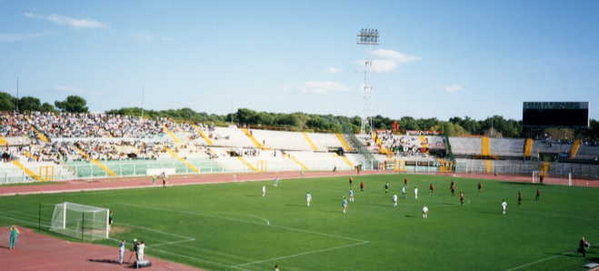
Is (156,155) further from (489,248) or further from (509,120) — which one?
(509,120)

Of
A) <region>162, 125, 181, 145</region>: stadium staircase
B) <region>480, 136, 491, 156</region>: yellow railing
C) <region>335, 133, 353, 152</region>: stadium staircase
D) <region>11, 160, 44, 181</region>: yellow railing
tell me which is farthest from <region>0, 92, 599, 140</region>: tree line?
<region>11, 160, 44, 181</region>: yellow railing

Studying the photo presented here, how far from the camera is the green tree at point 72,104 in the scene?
452 feet

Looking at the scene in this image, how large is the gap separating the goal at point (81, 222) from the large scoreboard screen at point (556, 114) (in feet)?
251

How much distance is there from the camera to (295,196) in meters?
51.8

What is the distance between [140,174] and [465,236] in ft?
146

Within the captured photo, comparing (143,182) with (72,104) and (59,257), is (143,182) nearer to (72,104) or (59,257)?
(59,257)

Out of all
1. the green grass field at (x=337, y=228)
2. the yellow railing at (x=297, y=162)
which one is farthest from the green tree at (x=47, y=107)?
the green grass field at (x=337, y=228)

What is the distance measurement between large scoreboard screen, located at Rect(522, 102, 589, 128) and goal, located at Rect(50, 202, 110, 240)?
76577 mm

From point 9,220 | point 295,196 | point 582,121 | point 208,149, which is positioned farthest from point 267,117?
point 9,220

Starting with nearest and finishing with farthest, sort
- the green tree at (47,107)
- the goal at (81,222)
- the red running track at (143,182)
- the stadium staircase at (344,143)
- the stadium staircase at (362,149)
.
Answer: the goal at (81,222)
the red running track at (143,182)
the stadium staircase at (362,149)
the stadium staircase at (344,143)
the green tree at (47,107)

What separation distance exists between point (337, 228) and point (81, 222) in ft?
50.3

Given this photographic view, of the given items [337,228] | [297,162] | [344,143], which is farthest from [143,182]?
[344,143]

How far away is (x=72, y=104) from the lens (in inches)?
5453

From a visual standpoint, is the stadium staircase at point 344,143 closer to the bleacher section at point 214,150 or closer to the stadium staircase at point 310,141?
the bleacher section at point 214,150
